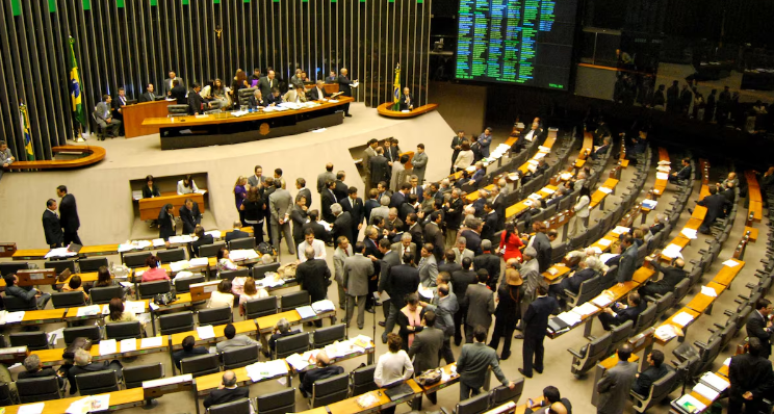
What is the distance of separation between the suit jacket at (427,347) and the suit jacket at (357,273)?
1.58 m

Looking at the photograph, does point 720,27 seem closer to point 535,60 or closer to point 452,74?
point 535,60

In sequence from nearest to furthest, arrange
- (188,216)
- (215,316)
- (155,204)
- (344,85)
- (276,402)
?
(276,402) → (215,316) → (188,216) → (155,204) → (344,85)

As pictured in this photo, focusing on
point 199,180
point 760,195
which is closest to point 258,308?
point 199,180

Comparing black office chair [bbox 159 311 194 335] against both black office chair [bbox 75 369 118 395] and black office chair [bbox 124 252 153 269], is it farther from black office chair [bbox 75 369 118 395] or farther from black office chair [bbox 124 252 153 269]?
black office chair [bbox 124 252 153 269]

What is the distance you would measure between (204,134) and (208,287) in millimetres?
6760

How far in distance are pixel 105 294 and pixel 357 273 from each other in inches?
132

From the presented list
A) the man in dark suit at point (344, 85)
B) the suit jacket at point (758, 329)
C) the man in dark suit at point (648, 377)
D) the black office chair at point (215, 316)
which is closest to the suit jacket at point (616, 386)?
the man in dark suit at point (648, 377)

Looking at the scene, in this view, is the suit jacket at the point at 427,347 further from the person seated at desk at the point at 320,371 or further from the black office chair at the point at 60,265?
the black office chair at the point at 60,265

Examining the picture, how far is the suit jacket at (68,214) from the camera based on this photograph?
35.0ft

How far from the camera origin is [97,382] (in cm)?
673

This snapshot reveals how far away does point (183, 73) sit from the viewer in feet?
54.8

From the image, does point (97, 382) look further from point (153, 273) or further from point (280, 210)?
point (280, 210)

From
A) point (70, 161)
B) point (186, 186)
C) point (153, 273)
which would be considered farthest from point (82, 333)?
point (70, 161)

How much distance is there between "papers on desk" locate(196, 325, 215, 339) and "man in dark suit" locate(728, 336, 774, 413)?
19.4 feet
